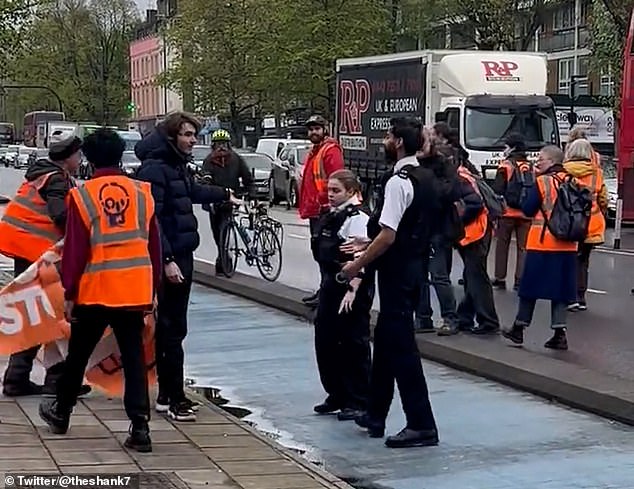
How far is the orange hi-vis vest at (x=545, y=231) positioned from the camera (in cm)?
1047

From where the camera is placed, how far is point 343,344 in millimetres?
8250

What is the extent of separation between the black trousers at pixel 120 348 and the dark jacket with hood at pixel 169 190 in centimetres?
66

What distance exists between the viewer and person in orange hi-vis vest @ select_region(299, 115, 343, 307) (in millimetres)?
12367

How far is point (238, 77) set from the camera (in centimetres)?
5897

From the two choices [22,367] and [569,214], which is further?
[569,214]

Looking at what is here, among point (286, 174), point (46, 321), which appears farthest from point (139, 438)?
point (286, 174)

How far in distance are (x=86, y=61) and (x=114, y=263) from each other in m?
91.5

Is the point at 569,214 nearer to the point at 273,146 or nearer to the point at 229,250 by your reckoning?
the point at 229,250

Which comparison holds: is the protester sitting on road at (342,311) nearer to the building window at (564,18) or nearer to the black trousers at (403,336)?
the black trousers at (403,336)

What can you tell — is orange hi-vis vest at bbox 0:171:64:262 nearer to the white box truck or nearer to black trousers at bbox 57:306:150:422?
black trousers at bbox 57:306:150:422

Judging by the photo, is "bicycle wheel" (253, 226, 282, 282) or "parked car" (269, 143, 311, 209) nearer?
"bicycle wheel" (253, 226, 282, 282)

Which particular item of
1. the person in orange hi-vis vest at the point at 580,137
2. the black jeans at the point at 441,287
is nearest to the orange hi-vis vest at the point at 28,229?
the black jeans at the point at 441,287

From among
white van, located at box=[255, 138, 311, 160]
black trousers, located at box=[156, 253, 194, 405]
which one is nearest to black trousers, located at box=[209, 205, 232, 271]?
black trousers, located at box=[156, 253, 194, 405]

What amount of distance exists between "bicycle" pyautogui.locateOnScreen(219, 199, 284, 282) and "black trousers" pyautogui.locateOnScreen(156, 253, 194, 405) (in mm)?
8240
